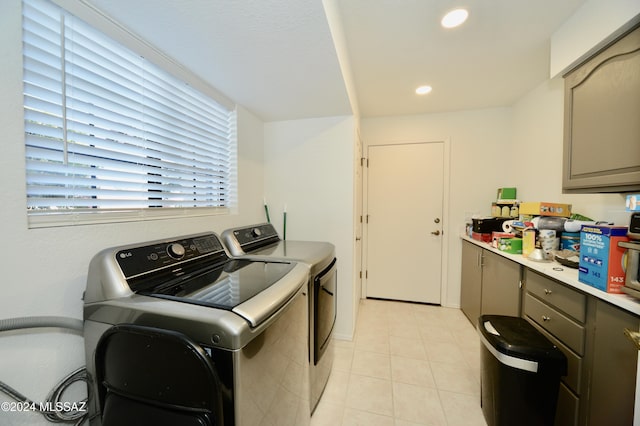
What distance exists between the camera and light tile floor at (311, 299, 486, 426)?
1.44 meters

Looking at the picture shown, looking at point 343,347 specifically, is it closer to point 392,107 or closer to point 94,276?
point 94,276

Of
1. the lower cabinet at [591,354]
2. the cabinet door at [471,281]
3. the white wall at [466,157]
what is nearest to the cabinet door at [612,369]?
the lower cabinet at [591,354]

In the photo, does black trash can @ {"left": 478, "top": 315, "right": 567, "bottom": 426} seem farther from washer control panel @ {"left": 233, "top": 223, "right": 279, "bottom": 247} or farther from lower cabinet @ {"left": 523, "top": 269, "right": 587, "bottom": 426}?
washer control panel @ {"left": 233, "top": 223, "right": 279, "bottom": 247}

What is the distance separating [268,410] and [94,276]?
2.51ft

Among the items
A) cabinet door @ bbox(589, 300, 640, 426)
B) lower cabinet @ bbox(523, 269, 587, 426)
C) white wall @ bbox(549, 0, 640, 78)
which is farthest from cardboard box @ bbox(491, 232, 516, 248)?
white wall @ bbox(549, 0, 640, 78)

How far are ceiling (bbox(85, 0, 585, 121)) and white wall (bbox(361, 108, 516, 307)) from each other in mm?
377

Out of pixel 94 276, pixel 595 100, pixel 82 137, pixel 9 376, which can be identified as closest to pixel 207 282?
pixel 94 276

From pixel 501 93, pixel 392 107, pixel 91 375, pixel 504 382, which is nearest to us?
pixel 91 375

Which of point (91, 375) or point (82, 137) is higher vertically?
point (82, 137)

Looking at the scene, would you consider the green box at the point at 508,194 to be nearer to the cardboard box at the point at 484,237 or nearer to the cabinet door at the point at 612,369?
the cardboard box at the point at 484,237

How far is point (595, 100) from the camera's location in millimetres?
1300

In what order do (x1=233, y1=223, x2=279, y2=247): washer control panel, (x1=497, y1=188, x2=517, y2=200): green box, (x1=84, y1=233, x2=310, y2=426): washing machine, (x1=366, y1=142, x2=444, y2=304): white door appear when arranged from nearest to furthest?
(x1=84, y1=233, x2=310, y2=426): washing machine → (x1=233, y1=223, x2=279, y2=247): washer control panel → (x1=497, y1=188, x2=517, y2=200): green box → (x1=366, y1=142, x2=444, y2=304): white door

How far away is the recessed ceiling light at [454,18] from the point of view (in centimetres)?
143

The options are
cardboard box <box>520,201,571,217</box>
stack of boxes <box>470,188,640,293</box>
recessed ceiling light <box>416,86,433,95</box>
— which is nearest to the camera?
stack of boxes <box>470,188,640,293</box>
